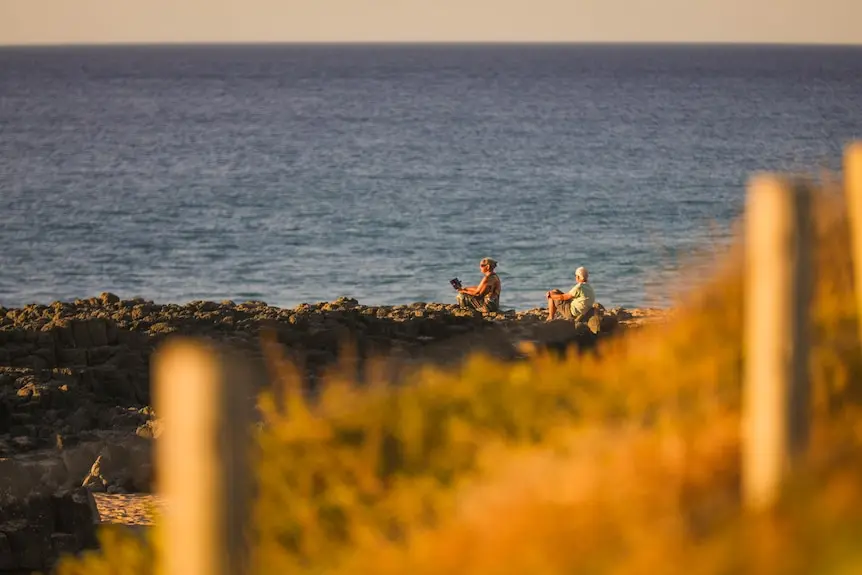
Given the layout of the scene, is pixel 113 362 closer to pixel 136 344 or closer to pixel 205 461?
pixel 136 344

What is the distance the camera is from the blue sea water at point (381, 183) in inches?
1282

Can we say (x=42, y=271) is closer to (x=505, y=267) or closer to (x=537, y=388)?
(x=505, y=267)

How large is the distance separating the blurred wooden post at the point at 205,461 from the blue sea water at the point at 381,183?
2.96 m

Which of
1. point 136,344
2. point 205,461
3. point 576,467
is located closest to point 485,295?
point 136,344

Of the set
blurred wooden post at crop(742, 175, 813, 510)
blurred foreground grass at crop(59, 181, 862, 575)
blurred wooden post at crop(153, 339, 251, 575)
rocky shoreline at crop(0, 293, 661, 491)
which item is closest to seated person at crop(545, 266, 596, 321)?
rocky shoreline at crop(0, 293, 661, 491)

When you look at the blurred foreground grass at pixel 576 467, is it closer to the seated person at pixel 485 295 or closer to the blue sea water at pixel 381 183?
the blue sea water at pixel 381 183

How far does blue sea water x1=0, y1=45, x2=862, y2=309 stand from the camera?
107ft

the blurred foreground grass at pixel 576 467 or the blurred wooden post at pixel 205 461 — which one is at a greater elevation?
the blurred wooden post at pixel 205 461

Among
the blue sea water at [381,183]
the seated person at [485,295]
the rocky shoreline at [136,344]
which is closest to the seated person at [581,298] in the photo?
the rocky shoreline at [136,344]

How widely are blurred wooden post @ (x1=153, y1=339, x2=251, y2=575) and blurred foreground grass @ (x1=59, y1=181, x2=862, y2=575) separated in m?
0.59

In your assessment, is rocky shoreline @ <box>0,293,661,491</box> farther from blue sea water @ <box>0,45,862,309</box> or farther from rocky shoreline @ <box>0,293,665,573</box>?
blue sea water @ <box>0,45,862,309</box>

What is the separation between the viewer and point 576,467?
16.9ft

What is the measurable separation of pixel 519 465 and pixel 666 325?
1596mm

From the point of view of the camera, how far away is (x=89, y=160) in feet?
213
